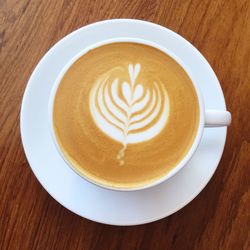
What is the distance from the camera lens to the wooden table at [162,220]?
3.43 feet

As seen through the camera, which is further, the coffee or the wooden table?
the wooden table

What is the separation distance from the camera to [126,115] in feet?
2.77

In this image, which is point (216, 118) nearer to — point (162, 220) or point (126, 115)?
point (126, 115)

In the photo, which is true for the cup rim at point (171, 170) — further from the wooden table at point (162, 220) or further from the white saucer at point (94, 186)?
the wooden table at point (162, 220)

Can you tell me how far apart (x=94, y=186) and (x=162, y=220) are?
9.0 inches

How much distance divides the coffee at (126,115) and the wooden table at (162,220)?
238 mm

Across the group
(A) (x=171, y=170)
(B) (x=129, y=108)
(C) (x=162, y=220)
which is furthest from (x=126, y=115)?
(C) (x=162, y=220)

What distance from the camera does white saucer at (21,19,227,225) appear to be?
936mm

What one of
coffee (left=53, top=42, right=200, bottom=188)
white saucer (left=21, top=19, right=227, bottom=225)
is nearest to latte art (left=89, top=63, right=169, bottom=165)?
coffee (left=53, top=42, right=200, bottom=188)

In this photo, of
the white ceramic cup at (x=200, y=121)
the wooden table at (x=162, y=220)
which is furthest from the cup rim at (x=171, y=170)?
the wooden table at (x=162, y=220)

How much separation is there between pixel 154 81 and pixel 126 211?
0.31 meters

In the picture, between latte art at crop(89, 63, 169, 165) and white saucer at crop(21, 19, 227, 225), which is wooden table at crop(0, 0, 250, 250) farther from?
latte art at crop(89, 63, 169, 165)

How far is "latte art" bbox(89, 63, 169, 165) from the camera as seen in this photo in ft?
2.77

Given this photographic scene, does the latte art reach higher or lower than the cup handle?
lower
